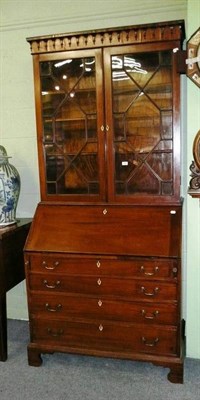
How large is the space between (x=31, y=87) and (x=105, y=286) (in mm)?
1635

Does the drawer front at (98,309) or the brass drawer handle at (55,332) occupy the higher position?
the drawer front at (98,309)

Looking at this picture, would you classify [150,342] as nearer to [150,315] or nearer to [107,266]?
[150,315]

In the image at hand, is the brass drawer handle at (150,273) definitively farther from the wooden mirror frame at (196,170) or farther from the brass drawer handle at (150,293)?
the wooden mirror frame at (196,170)

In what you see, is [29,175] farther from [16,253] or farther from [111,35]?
[111,35]

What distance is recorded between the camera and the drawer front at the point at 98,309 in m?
1.99

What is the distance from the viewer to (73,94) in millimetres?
2240

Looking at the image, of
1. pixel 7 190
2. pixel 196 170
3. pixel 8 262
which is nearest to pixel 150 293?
pixel 196 170

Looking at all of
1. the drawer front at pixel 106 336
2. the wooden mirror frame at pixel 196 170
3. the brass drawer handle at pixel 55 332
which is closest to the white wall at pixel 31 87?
the wooden mirror frame at pixel 196 170

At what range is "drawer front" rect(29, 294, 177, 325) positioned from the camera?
199 cm

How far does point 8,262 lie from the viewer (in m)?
2.30

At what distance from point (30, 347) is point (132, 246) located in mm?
990

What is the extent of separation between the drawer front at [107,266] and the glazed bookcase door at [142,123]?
0.41 m

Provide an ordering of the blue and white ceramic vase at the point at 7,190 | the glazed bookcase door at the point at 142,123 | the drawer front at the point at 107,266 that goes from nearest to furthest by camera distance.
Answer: the drawer front at the point at 107,266, the glazed bookcase door at the point at 142,123, the blue and white ceramic vase at the point at 7,190

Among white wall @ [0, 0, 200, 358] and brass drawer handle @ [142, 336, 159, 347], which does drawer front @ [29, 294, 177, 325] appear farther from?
white wall @ [0, 0, 200, 358]
